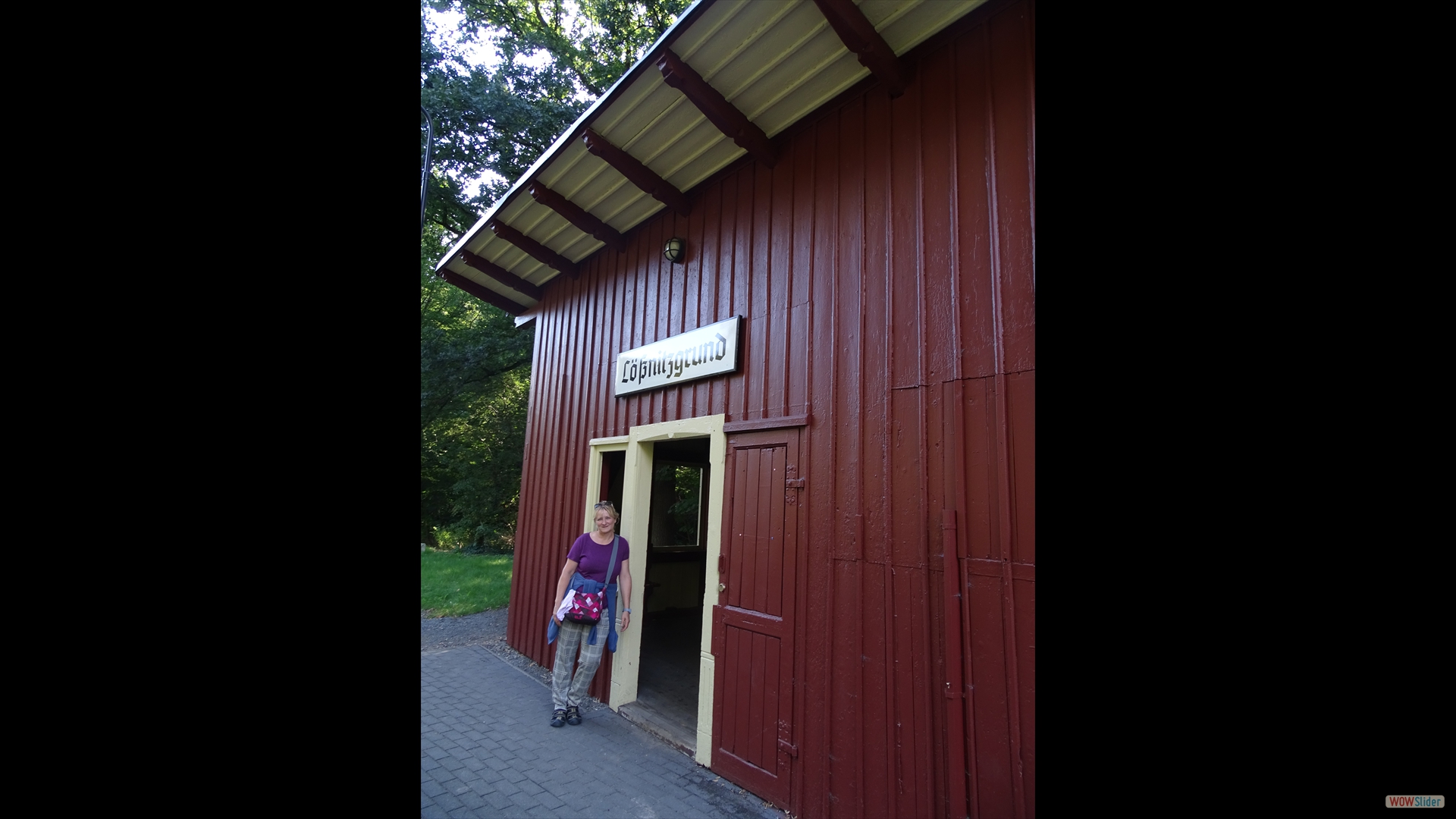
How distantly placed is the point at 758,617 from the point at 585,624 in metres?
1.73

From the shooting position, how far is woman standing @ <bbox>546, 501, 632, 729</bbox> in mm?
5016

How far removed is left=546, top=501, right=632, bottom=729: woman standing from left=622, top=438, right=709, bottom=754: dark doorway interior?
1.85 feet

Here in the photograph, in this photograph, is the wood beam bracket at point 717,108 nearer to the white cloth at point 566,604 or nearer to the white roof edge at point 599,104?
the white roof edge at point 599,104

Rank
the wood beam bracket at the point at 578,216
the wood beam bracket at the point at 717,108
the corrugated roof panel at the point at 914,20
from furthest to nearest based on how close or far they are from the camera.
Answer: the wood beam bracket at the point at 578,216 < the wood beam bracket at the point at 717,108 < the corrugated roof panel at the point at 914,20

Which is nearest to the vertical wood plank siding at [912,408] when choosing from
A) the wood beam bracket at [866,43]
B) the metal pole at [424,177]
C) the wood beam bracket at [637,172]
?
the wood beam bracket at [866,43]

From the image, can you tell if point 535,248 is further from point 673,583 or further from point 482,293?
point 673,583

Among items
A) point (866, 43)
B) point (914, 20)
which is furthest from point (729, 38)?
point (914, 20)

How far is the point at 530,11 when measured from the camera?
539 inches

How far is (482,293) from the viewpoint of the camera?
8.48 m

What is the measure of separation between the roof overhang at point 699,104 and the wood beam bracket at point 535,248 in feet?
0.06

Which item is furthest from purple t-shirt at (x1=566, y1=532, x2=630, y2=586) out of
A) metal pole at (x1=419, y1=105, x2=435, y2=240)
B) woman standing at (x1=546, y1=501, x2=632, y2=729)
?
metal pole at (x1=419, y1=105, x2=435, y2=240)

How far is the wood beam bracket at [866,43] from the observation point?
3.48 m

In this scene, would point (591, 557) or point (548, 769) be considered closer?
point (548, 769)
